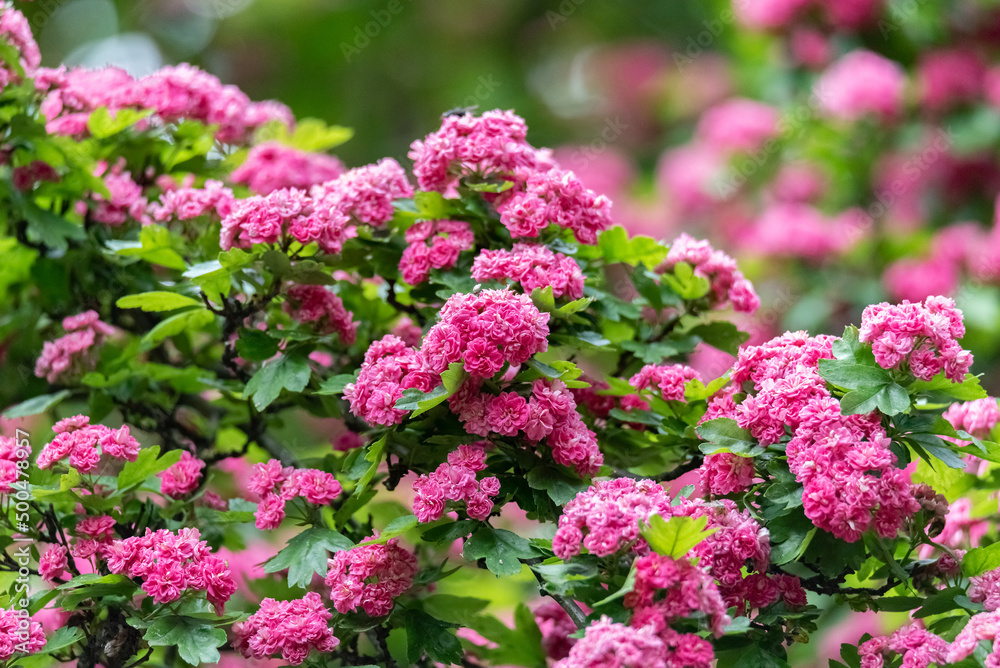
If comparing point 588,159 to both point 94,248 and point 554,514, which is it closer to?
point 94,248

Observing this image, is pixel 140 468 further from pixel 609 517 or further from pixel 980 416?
pixel 980 416

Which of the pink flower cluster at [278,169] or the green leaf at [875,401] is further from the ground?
the pink flower cluster at [278,169]

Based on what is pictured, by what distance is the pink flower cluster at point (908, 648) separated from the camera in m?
1.56

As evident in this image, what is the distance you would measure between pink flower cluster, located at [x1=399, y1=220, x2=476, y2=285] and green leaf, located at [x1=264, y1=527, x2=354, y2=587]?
0.52 meters

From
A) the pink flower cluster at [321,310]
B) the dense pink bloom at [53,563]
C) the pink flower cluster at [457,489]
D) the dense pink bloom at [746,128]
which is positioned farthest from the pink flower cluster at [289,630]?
the dense pink bloom at [746,128]

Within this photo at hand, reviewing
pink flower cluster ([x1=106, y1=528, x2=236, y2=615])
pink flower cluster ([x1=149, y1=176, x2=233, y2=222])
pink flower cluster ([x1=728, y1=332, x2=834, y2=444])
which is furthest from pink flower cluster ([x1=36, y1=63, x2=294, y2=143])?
pink flower cluster ([x1=728, y1=332, x2=834, y2=444])

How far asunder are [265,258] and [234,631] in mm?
691

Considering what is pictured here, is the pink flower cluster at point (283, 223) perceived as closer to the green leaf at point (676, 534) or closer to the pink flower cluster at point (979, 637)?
the green leaf at point (676, 534)

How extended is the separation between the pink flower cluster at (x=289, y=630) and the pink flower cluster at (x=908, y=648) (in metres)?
0.92

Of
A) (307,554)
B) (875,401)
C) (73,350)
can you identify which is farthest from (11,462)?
(875,401)

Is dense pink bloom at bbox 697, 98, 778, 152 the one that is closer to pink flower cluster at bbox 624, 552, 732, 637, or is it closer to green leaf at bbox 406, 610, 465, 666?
green leaf at bbox 406, 610, 465, 666

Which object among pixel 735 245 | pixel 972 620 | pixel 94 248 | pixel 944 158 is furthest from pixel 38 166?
pixel 944 158

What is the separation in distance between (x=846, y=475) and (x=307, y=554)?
3.10 ft

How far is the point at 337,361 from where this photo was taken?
2203mm
